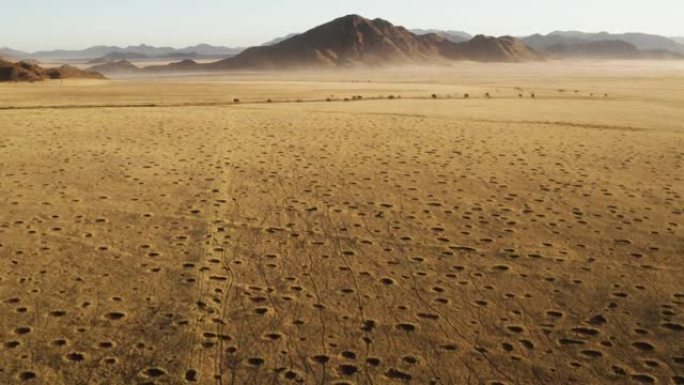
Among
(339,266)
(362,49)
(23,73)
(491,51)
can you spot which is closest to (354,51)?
(362,49)

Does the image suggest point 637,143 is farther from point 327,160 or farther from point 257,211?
point 257,211

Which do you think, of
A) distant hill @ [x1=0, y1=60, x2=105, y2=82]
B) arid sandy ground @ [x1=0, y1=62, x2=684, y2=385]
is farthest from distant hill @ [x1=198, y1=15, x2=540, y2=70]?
arid sandy ground @ [x1=0, y1=62, x2=684, y2=385]

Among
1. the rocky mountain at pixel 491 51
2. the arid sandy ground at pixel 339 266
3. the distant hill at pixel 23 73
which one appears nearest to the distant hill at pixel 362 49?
the rocky mountain at pixel 491 51

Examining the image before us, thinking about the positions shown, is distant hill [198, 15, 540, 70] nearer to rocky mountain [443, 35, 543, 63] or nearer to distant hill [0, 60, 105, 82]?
rocky mountain [443, 35, 543, 63]

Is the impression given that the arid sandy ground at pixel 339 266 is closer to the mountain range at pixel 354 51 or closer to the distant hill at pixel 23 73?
the distant hill at pixel 23 73

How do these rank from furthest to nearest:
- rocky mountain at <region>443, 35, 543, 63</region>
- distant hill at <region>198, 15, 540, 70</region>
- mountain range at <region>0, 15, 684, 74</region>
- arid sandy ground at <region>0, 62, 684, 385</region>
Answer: rocky mountain at <region>443, 35, 543, 63</region> → distant hill at <region>198, 15, 540, 70</region> → mountain range at <region>0, 15, 684, 74</region> → arid sandy ground at <region>0, 62, 684, 385</region>

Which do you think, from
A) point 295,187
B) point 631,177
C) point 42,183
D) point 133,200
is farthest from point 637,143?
point 42,183

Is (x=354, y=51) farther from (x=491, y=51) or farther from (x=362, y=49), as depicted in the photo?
(x=491, y=51)
